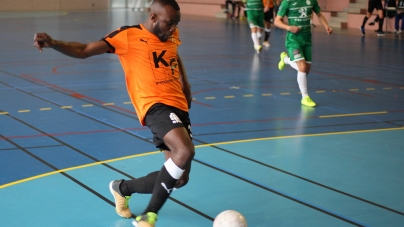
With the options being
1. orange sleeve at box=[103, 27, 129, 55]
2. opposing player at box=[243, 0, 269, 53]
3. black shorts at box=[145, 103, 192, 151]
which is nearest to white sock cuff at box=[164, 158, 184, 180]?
black shorts at box=[145, 103, 192, 151]

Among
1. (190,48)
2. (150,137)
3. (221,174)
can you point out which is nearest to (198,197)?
(221,174)

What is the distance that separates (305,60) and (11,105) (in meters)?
4.73

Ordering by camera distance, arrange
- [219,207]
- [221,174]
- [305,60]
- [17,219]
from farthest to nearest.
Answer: [305,60] → [221,174] → [219,207] → [17,219]

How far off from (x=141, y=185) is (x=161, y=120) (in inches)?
25.9

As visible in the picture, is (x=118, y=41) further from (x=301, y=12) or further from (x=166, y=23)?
(x=301, y=12)

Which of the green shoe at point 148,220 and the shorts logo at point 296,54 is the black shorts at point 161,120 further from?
the shorts logo at point 296,54

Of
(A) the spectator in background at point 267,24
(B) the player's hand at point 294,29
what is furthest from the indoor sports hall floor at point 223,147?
(A) the spectator in background at point 267,24

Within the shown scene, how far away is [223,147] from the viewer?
7246 mm

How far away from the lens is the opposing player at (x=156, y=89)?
172 inches

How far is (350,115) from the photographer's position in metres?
9.33

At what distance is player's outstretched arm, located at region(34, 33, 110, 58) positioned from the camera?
4059mm

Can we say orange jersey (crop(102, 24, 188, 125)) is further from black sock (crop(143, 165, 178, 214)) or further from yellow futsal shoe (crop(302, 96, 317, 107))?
yellow futsal shoe (crop(302, 96, 317, 107))

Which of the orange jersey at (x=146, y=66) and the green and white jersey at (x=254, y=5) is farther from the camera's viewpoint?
the green and white jersey at (x=254, y=5)

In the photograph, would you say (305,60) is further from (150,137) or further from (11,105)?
(11,105)
